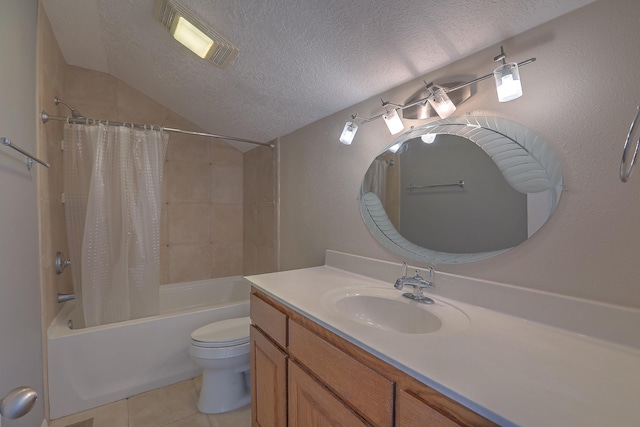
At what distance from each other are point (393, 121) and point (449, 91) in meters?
0.27

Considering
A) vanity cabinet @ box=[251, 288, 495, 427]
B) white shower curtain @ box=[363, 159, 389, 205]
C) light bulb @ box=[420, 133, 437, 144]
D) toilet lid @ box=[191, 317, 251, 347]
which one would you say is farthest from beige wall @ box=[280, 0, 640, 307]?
toilet lid @ box=[191, 317, 251, 347]

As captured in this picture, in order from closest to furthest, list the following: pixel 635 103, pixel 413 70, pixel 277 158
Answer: pixel 635 103, pixel 413 70, pixel 277 158

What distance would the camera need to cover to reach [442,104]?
3.49 feet

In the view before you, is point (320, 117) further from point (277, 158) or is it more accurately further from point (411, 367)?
point (411, 367)

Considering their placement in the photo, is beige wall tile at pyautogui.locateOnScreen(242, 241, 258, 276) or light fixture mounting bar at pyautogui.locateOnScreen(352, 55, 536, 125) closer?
light fixture mounting bar at pyautogui.locateOnScreen(352, 55, 536, 125)

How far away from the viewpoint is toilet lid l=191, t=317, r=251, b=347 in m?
1.54

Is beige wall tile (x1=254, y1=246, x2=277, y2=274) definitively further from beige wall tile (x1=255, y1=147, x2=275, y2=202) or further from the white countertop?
the white countertop

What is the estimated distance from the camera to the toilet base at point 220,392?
1.57m

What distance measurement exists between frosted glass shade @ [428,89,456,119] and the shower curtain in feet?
6.29

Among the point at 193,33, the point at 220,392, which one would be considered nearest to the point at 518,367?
the point at 220,392

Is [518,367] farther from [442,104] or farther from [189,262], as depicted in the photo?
[189,262]

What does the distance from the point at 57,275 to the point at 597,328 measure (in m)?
2.69

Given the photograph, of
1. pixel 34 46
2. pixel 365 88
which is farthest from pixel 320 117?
pixel 34 46

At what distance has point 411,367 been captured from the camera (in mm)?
592
